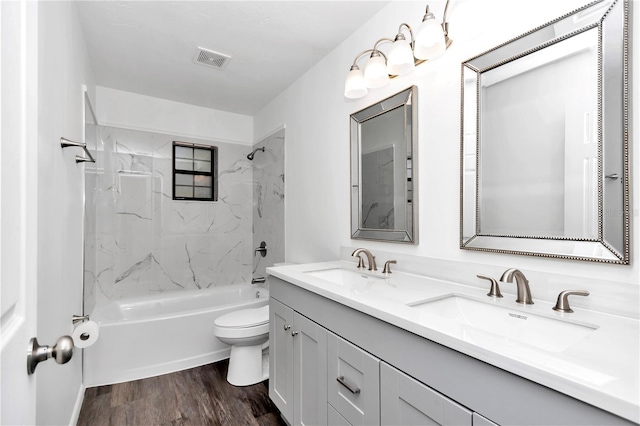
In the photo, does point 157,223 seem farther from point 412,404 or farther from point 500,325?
point 500,325

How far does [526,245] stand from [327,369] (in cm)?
93

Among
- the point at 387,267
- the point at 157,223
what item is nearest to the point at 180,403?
the point at 387,267

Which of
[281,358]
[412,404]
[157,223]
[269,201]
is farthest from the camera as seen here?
[269,201]

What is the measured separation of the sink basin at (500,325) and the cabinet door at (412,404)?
0.19 m

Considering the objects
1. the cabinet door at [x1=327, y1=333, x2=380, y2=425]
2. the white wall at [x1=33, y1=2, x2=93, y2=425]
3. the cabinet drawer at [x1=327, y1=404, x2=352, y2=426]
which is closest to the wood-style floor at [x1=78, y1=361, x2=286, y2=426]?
the white wall at [x1=33, y1=2, x2=93, y2=425]

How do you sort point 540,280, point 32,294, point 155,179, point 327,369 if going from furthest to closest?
point 155,179 < point 327,369 < point 540,280 < point 32,294

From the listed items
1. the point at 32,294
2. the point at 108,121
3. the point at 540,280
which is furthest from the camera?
the point at 108,121

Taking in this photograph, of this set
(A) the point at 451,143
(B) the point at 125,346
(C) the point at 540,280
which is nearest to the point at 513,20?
(A) the point at 451,143

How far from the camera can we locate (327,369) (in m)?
1.31

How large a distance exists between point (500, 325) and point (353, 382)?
1.87 ft

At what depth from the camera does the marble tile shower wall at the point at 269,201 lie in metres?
2.99

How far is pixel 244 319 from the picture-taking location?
2.35m

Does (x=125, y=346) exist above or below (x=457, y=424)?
below

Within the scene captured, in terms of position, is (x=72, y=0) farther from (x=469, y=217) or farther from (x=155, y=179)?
(x=469, y=217)
